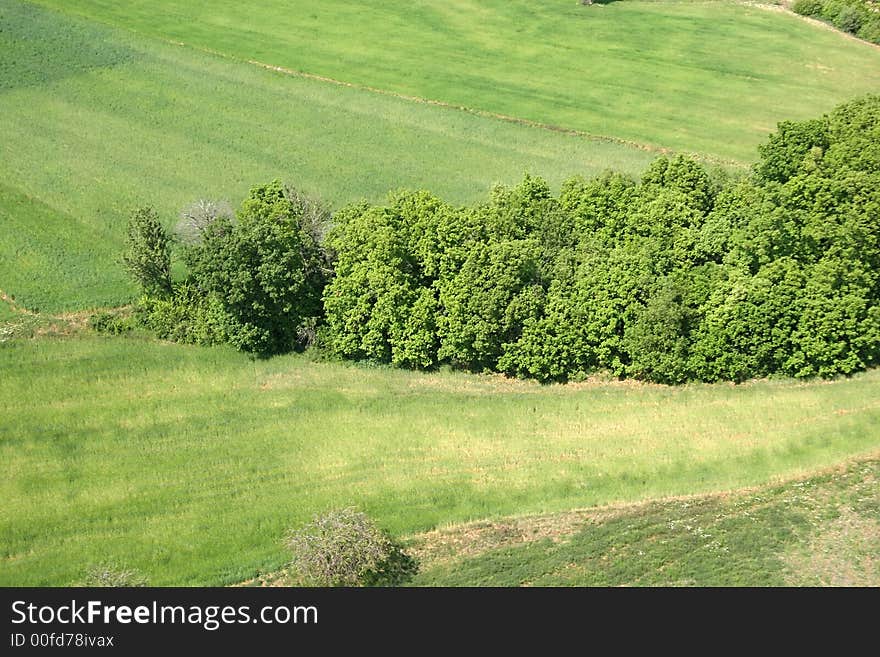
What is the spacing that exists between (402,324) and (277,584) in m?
20.5

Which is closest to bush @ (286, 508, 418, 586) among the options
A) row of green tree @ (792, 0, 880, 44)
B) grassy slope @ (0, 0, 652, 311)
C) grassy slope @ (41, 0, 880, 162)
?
grassy slope @ (0, 0, 652, 311)

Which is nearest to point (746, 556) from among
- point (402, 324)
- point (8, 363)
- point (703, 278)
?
point (703, 278)

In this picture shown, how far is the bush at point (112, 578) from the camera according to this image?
40.6 metres

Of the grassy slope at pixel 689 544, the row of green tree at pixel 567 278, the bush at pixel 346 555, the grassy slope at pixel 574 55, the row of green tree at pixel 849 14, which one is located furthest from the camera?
the row of green tree at pixel 849 14

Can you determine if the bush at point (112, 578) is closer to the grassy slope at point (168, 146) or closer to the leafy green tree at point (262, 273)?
the leafy green tree at point (262, 273)

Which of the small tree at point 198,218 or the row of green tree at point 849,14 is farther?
the row of green tree at point 849,14

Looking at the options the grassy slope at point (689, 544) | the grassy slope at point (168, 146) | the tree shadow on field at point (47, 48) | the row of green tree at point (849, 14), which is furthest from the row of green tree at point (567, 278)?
the row of green tree at point (849, 14)

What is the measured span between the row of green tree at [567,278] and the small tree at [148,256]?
13 cm

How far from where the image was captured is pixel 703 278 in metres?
58.5

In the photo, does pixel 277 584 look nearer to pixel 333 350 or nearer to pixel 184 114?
pixel 333 350

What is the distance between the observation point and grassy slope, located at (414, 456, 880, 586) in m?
42.8

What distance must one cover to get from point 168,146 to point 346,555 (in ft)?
187

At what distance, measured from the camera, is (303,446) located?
52781mm

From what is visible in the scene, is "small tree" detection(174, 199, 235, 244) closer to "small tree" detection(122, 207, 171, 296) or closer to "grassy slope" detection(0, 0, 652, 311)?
"small tree" detection(122, 207, 171, 296)
